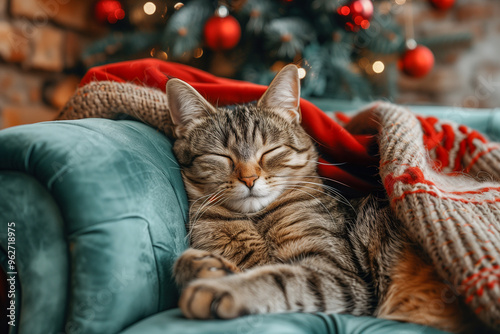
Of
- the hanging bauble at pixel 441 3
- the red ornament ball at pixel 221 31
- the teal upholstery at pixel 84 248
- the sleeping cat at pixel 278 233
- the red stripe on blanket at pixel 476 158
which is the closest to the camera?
the teal upholstery at pixel 84 248

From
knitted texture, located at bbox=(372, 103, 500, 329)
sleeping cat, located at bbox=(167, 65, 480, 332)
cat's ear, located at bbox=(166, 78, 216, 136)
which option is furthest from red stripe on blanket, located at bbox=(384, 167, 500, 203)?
cat's ear, located at bbox=(166, 78, 216, 136)

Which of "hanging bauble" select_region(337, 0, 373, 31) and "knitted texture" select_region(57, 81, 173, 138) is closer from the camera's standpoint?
"knitted texture" select_region(57, 81, 173, 138)

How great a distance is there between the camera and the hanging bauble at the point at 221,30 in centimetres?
147

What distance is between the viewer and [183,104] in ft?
3.06

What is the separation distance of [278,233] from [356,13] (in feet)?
3.61

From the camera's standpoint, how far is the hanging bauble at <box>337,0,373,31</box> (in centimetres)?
148

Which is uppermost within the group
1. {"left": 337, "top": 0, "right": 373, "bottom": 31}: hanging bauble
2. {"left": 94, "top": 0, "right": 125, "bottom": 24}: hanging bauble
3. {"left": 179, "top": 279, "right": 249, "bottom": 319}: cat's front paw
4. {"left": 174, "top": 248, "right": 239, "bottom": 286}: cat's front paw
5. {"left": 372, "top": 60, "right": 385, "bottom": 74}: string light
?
{"left": 337, "top": 0, "right": 373, "bottom": 31}: hanging bauble

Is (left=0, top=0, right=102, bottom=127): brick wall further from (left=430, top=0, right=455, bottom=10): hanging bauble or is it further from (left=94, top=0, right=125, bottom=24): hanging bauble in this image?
(left=430, top=0, right=455, bottom=10): hanging bauble

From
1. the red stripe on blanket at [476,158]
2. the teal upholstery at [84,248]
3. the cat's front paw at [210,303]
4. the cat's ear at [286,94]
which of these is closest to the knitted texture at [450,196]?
the red stripe on blanket at [476,158]

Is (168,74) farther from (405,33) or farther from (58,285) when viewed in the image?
(405,33)

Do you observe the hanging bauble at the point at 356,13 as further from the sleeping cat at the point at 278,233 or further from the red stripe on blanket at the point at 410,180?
the red stripe on blanket at the point at 410,180

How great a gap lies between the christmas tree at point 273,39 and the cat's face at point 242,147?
612 millimetres

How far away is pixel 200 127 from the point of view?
0.96 m

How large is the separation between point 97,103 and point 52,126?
28cm
